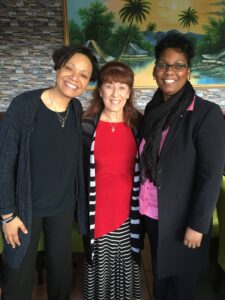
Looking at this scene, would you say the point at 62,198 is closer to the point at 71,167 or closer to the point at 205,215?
the point at 71,167

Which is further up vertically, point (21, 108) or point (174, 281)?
point (21, 108)

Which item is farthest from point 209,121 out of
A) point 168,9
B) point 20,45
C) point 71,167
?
point 20,45

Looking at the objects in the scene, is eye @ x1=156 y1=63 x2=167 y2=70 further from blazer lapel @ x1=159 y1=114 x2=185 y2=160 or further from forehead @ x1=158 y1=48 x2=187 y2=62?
blazer lapel @ x1=159 y1=114 x2=185 y2=160

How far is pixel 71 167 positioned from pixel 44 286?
1.00m

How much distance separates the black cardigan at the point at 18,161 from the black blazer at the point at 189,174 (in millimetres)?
555

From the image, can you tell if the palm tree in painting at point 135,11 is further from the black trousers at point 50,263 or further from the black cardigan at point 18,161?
the black trousers at point 50,263

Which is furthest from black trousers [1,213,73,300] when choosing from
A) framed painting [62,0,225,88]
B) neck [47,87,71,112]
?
framed painting [62,0,225,88]

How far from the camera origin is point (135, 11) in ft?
8.44

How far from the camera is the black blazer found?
40.3 inches

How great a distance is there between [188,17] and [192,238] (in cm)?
228

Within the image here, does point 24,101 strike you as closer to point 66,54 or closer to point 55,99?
point 55,99

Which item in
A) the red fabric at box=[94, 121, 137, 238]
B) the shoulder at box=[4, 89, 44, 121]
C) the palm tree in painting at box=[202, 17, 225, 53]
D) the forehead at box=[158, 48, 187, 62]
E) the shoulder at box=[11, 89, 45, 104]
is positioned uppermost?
the palm tree in painting at box=[202, 17, 225, 53]

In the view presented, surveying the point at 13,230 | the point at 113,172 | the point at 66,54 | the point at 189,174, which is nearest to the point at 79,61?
the point at 66,54

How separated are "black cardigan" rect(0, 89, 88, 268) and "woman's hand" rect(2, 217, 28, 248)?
2cm
